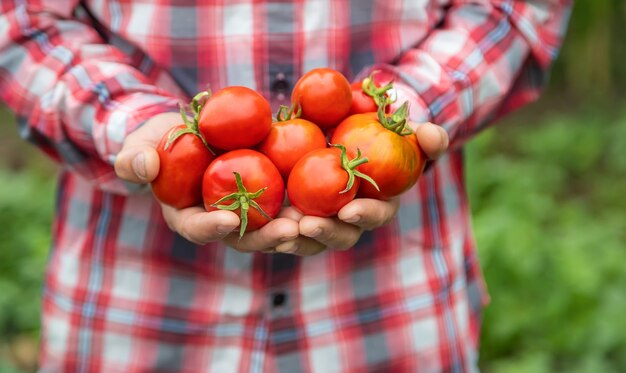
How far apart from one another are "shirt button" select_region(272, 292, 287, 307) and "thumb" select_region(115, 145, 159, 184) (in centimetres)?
33

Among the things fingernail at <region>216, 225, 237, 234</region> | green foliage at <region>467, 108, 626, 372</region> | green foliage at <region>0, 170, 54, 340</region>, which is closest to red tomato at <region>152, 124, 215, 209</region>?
fingernail at <region>216, 225, 237, 234</region>

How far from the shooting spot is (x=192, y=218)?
1.09 m

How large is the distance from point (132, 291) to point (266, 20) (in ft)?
1.62

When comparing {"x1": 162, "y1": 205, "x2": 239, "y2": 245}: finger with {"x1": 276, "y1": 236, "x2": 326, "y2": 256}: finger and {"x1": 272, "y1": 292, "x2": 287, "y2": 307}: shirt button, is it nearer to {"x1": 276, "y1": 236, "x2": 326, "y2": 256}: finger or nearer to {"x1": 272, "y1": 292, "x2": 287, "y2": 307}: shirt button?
{"x1": 276, "y1": 236, "x2": 326, "y2": 256}: finger

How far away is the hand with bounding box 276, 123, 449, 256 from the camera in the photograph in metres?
1.08

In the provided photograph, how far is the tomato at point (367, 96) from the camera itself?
1.23 m

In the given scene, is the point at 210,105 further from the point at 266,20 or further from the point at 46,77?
the point at 46,77

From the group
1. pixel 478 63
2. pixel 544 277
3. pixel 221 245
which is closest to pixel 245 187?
pixel 221 245

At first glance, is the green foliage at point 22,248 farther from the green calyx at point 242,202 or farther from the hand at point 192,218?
the green calyx at point 242,202

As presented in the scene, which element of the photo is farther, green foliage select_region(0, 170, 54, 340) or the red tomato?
green foliage select_region(0, 170, 54, 340)

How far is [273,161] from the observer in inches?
46.6

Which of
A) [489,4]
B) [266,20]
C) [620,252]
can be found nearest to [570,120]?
[620,252]

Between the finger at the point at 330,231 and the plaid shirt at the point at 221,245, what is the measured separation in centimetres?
22

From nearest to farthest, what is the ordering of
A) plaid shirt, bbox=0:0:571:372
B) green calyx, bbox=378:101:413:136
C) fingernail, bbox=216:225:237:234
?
fingernail, bbox=216:225:237:234 → green calyx, bbox=378:101:413:136 → plaid shirt, bbox=0:0:571:372
